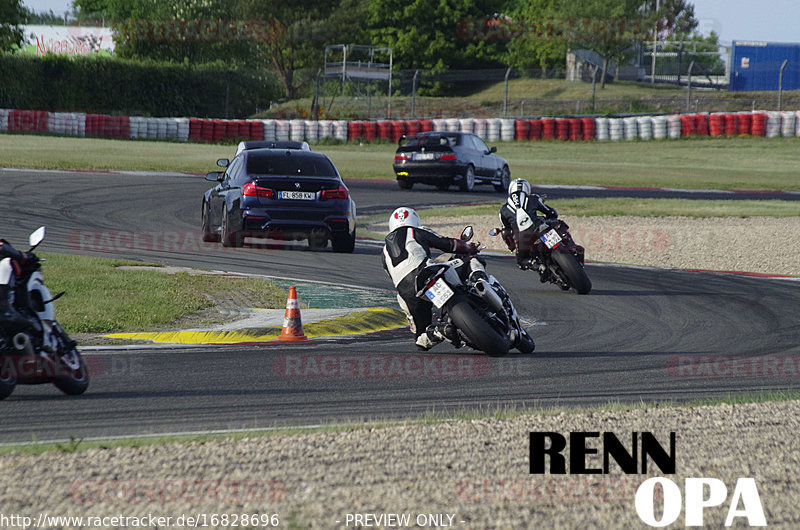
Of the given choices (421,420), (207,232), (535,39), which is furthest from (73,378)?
(535,39)

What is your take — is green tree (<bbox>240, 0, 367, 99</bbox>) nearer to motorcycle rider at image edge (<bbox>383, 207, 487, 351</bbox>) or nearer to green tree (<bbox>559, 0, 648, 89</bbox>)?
green tree (<bbox>559, 0, 648, 89</bbox>)

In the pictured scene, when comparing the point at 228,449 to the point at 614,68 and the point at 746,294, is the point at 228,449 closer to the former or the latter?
the point at 746,294

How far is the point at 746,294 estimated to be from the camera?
12930 mm

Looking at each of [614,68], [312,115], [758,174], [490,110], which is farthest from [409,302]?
[614,68]

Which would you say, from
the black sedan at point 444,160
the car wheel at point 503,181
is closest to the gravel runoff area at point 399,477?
the black sedan at point 444,160

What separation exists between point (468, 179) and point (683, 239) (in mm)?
8764

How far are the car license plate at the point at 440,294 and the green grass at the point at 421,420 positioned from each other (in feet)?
5.14

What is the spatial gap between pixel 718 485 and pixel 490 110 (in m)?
50.5

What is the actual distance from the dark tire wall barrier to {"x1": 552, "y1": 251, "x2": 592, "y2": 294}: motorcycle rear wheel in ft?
Answer: 104

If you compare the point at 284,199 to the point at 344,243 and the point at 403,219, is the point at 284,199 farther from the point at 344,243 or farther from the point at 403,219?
the point at 403,219

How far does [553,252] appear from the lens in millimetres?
12555

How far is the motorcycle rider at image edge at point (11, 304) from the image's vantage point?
6.34 m

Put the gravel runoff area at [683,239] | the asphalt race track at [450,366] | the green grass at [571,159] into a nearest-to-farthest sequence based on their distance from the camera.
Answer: the asphalt race track at [450,366]
the gravel runoff area at [683,239]
the green grass at [571,159]

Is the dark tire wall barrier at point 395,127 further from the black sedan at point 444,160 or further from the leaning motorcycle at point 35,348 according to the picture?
the leaning motorcycle at point 35,348
